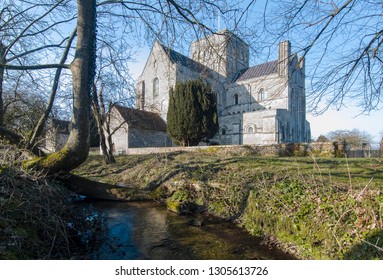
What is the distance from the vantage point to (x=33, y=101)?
15.2 m

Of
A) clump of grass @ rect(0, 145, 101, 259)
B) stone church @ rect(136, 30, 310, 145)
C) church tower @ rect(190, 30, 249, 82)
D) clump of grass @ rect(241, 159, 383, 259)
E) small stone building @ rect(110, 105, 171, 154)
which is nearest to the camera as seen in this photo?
clump of grass @ rect(0, 145, 101, 259)

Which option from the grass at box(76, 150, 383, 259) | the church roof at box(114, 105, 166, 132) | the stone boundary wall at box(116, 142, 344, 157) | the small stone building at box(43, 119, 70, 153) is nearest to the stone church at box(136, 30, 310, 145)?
the church roof at box(114, 105, 166, 132)

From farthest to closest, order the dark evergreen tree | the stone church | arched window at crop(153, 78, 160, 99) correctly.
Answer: arched window at crop(153, 78, 160, 99) < the dark evergreen tree < the stone church

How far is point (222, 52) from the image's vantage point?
6.00 metres

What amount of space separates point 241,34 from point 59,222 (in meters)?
5.48

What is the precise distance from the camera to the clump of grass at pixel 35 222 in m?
3.49

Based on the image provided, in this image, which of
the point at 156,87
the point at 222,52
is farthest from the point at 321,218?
the point at 156,87

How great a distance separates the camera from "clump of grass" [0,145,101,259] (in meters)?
3.49

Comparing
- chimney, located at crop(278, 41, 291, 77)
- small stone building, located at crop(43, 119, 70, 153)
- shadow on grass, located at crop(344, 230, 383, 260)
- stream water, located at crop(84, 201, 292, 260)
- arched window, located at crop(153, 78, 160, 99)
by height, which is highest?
arched window, located at crop(153, 78, 160, 99)

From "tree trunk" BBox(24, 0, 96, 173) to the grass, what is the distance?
342cm

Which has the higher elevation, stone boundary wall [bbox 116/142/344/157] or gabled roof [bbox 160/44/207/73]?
gabled roof [bbox 160/44/207/73]

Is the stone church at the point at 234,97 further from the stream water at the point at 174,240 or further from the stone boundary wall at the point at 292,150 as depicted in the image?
the stream water at the point at 174,240

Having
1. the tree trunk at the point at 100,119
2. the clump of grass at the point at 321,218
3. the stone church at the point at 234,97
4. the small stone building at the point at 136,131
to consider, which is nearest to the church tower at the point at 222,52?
the stone church at the point at 234,97

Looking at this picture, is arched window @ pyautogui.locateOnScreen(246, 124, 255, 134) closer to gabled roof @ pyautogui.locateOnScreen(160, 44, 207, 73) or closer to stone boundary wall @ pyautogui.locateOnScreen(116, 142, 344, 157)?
stone boundary wall @ pyautogui.locateOnScreen(116, 142, 344, 157)
